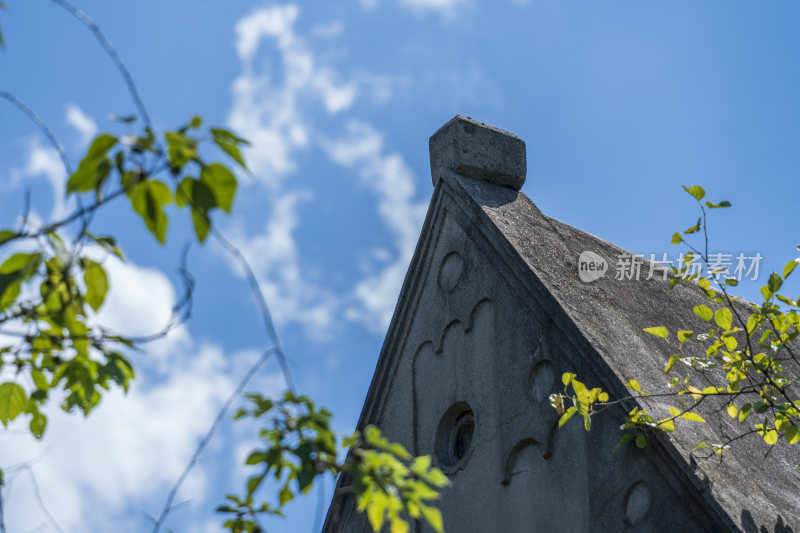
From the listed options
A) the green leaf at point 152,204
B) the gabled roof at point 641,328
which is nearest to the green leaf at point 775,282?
the gabled roof at point 641,328

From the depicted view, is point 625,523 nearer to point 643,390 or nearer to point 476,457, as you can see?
point 643,390

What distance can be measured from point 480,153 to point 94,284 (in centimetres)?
546

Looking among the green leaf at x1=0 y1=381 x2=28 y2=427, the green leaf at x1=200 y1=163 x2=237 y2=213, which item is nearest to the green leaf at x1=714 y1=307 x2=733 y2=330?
the green leaf at x1=200 y1=163 x2=237 y2=213

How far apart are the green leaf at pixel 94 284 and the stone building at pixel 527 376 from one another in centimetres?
169

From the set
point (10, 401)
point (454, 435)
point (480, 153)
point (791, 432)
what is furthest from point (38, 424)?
point (480, 153)

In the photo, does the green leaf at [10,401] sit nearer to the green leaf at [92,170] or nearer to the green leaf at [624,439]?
the green leaf at [92,170]

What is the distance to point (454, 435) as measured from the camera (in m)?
7.05

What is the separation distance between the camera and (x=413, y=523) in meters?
6.96

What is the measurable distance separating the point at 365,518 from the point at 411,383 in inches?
50.8

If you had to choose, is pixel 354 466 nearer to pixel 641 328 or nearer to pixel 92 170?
pixel 92 170

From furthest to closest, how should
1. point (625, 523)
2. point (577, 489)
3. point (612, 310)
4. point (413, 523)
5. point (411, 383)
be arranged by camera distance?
1. point (411, 383)
2. point (413, 523)
3. point (612, 310)
4. point (577, 489)
5. point (625, 523)

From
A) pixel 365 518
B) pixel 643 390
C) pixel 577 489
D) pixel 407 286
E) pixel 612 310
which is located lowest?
pixel 577 489

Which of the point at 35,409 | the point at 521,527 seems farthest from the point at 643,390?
the point at 35,409

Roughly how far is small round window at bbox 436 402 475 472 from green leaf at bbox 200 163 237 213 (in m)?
4.59
